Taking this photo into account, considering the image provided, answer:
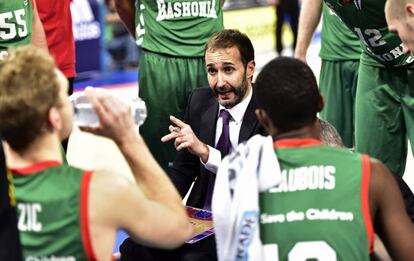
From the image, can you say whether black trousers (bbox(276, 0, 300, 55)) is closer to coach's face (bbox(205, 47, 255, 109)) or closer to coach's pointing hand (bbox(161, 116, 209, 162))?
coach's face (bbox(205, 47, 255, 109))

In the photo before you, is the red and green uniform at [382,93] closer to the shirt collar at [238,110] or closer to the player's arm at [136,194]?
the shirt collar at [238,110]

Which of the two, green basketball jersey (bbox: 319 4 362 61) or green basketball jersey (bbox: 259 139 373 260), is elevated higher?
green basketball jersey (bbox: 259 139 373 260)

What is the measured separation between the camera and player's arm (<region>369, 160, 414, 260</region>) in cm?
291

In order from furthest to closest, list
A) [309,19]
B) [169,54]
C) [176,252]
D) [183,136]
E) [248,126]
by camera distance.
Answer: [169,54] < [309,19] < [248,126] < [176,252] < [183,136]

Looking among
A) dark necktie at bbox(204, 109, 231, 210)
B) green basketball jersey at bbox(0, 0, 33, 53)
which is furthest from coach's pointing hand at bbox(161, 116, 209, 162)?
green basketball jersey at bbox(0, 0, 33, 53)

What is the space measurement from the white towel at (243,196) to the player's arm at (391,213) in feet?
1.01

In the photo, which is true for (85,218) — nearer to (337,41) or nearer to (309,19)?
(309,19)

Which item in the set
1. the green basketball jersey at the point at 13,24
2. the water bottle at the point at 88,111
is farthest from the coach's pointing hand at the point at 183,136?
the green basketball jersey at the point at 13,24

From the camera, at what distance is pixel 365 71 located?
17.3 ft

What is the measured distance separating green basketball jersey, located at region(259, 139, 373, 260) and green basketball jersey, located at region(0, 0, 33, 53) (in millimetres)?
2689

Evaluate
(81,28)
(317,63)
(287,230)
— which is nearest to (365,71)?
(287,230)

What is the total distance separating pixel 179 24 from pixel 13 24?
109 cm

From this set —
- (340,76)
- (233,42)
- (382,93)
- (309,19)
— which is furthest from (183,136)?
(340,76)

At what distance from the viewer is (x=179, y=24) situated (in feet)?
19.0
